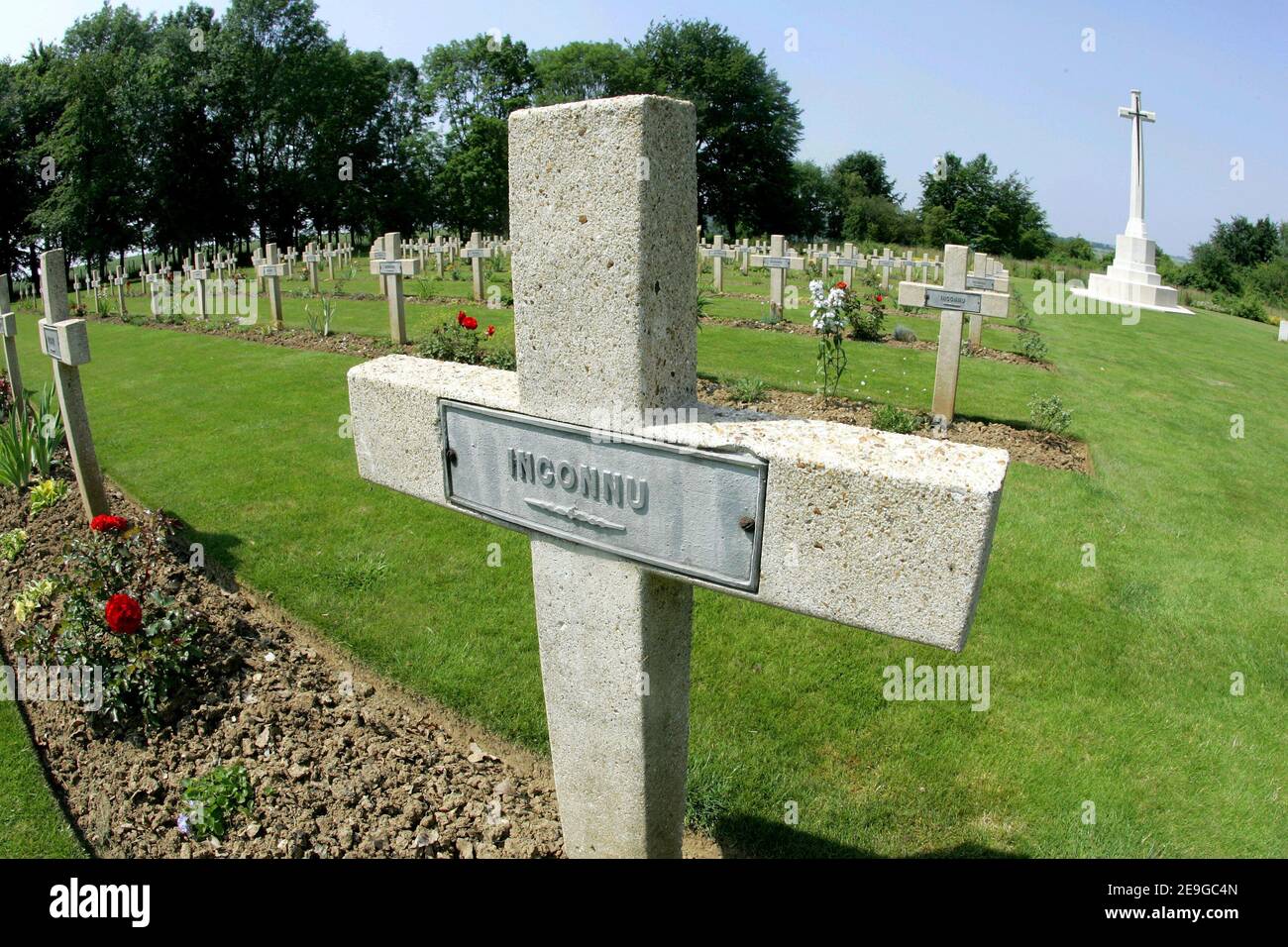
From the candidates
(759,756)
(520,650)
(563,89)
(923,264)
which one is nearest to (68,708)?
(520,650)

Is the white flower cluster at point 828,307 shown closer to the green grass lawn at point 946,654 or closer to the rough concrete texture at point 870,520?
the green grass lawn at point 946,654

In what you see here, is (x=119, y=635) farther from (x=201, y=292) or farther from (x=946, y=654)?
(x=201, y=292)

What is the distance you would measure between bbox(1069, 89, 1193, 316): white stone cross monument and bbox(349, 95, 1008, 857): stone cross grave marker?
25.9 m

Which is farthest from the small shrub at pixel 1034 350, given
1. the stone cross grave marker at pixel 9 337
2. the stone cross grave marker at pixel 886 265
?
the stone cross grave marker at pixel 9 337

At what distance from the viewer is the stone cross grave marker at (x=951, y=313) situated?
8586 millimetres

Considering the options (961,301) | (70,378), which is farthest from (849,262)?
(70,378)

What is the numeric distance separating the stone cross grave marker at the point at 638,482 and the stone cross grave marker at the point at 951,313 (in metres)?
7.03

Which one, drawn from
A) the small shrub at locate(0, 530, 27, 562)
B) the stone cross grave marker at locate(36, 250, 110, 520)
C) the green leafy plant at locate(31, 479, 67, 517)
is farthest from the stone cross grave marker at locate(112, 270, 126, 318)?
the small shrub at locate(0, 530, 27, 562)

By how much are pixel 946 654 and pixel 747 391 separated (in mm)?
4914

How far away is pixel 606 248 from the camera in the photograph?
180 centimetres

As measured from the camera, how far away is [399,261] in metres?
13.0

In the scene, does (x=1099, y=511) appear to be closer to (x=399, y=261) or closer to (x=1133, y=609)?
(x=1133, y=609)

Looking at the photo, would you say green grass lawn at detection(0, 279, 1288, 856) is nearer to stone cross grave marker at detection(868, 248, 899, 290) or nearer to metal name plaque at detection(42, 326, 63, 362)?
metal name plaque at detection(42, 326, 63, 362)

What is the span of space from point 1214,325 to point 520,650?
23832 millimetres
